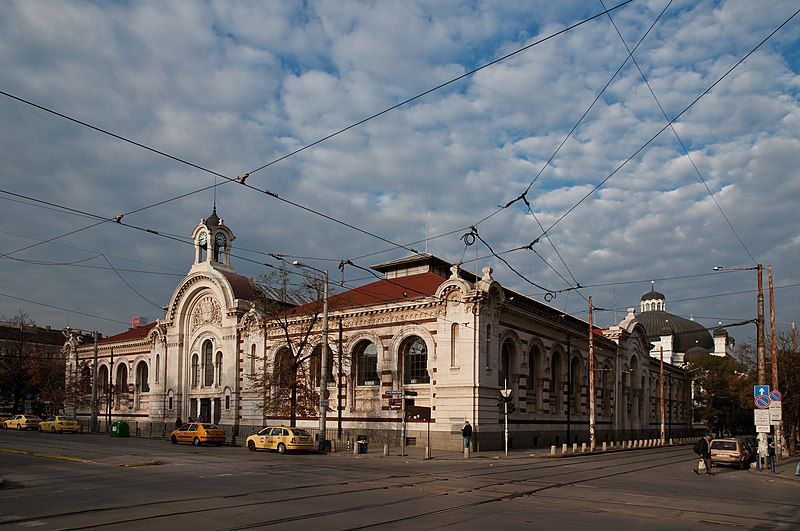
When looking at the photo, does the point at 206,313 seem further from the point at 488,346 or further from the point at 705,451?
the point at 705,451

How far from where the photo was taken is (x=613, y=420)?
202 feet

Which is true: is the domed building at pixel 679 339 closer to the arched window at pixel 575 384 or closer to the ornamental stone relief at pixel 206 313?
the arched window at pixel 575 384

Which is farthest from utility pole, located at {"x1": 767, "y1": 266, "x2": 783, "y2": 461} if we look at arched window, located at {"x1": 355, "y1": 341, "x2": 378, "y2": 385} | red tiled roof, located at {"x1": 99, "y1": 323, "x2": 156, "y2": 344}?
red tiled roof, located at {"x1": 99, "y1": 323, "x2": 156, "y2": 344}

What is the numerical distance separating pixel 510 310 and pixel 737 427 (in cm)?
7237

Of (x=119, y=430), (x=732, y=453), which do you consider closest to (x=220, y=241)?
(x=119, y=430)

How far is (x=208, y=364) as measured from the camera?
57.0 m

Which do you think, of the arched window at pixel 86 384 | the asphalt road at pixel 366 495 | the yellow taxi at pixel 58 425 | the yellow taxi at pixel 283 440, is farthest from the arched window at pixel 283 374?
the arched window at pixel 86 384

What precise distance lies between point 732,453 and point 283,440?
2164cm

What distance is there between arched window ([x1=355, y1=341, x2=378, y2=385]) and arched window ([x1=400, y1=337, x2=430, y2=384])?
222 cm

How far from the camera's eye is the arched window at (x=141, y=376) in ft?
211

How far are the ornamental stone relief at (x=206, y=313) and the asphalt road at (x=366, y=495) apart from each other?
1030 inches

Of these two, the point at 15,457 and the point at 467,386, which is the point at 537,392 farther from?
the point at 15,457

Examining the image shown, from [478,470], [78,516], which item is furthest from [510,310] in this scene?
[78,516]

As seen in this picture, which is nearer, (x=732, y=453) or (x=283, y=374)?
(x=732, y=453)
